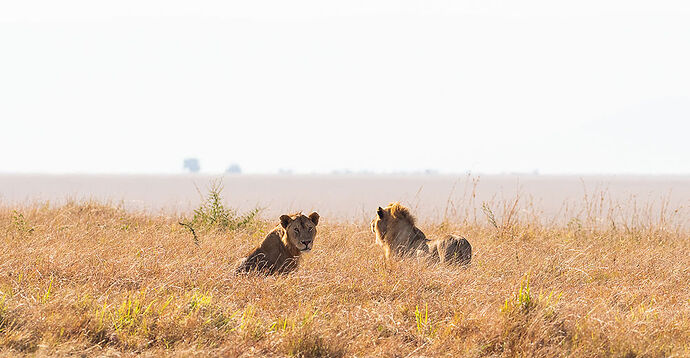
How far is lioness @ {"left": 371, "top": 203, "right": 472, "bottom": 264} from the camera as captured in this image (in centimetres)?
984

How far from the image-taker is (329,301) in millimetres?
7449

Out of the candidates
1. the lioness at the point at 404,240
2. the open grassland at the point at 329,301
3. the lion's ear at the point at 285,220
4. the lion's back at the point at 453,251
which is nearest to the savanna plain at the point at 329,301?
the open grassland at the point at 329,301

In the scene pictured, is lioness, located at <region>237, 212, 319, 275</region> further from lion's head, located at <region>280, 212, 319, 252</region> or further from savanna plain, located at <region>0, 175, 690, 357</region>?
savanna plain, located at <region>0, 175, 690, 357</region>

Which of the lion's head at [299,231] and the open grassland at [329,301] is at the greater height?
the lion's head at [299,231]

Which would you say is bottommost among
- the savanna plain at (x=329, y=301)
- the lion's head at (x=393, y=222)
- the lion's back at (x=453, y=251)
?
the savanna plain at (x=329, y=301)

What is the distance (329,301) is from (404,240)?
298cm

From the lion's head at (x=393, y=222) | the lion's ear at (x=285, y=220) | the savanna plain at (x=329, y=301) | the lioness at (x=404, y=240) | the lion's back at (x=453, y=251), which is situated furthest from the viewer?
the lion's head at (x=393, y=222)

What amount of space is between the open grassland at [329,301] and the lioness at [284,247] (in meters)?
0.22

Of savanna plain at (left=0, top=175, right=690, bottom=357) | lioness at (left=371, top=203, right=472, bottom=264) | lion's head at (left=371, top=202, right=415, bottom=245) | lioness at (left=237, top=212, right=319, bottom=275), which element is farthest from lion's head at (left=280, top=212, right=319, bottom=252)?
lion's head at (left=371, top=202, right=415, bottom=245)

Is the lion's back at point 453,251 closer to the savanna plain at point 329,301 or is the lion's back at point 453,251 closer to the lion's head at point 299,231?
the savanna plain at point 329,301

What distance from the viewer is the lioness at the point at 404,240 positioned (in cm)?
984

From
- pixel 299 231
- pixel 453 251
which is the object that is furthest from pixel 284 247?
pixel 453 251

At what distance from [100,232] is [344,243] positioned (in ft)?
12.9

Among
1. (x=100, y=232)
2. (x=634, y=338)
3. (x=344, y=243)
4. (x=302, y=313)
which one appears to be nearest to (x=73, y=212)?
(x=100, y=232)
